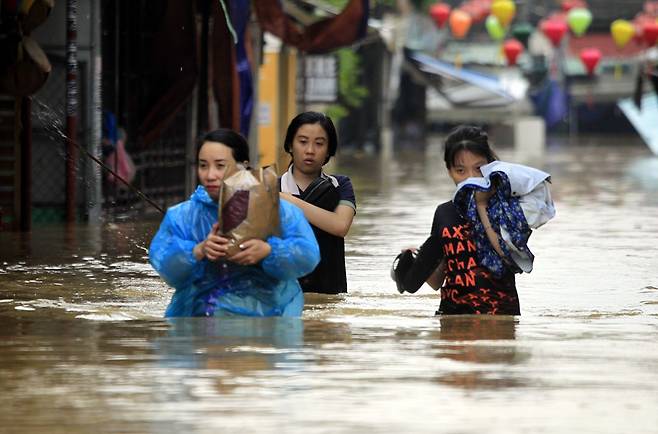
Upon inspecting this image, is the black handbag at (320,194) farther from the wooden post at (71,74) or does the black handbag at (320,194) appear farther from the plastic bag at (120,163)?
the plastic bag at (120,163)

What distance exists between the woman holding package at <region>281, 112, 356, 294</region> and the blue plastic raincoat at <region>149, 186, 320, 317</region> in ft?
3.80

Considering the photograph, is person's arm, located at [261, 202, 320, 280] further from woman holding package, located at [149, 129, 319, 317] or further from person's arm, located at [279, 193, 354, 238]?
person's arm, located at [279, 193, 354, 238]

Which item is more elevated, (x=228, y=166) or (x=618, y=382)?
(x=228, y=166)

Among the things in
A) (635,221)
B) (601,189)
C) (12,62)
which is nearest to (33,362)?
(12,62)

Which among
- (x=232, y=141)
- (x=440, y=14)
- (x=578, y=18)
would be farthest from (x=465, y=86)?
(x=232, y=141)

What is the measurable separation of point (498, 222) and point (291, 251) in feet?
4.51

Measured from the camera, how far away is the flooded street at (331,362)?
5414 millimetres

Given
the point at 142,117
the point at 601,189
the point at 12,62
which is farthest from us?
the point at 601,189

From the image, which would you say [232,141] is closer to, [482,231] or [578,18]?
[482,231]

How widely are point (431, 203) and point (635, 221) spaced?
3.76 meters

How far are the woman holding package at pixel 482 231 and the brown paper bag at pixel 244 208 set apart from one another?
52.2 inches

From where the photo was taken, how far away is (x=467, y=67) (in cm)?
6194

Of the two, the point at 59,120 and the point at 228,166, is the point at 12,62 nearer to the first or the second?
the point at 59,120

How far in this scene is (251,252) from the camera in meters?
6.60
